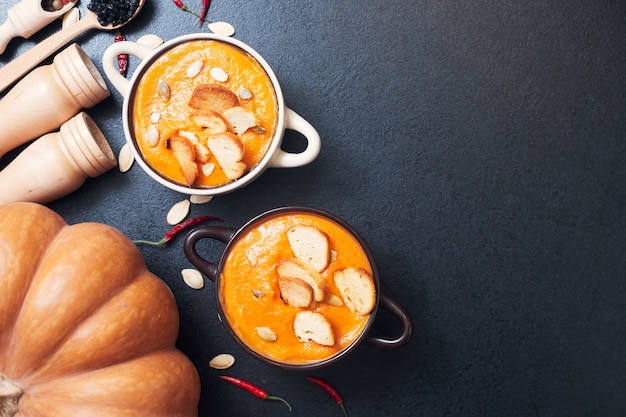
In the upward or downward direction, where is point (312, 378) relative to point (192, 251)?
downward

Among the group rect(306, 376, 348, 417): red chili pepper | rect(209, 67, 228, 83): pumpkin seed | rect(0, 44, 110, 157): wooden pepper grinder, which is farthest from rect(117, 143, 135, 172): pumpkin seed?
rect(306, 376, 348, 417): red chili pepper

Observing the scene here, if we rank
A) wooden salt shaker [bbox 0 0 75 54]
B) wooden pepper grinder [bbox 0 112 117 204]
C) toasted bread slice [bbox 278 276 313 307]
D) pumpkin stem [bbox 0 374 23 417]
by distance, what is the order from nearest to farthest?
pumpkin stem [bbox 0 374 23 417] → toasted bread slice [bbox 278 276 313 307] → wooden pepper grinder [bbox 0 112 117 204] → wooden salt shaker [bbox 0 0 75 54]

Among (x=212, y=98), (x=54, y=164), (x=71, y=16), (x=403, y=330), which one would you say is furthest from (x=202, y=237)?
(x=71, y=16)

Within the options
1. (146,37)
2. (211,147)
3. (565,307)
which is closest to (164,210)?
(211,147)

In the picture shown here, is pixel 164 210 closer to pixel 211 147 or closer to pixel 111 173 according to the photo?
pixel 111 173

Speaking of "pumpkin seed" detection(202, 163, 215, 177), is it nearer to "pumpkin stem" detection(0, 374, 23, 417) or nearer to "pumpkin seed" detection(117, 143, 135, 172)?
"pumpkin seed" detection(117, 143, 135, 172)

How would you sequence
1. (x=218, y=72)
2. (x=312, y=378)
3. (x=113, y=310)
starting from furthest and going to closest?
(x=312, y=378) → (x=218, y=72) → (x=113, y=310)
